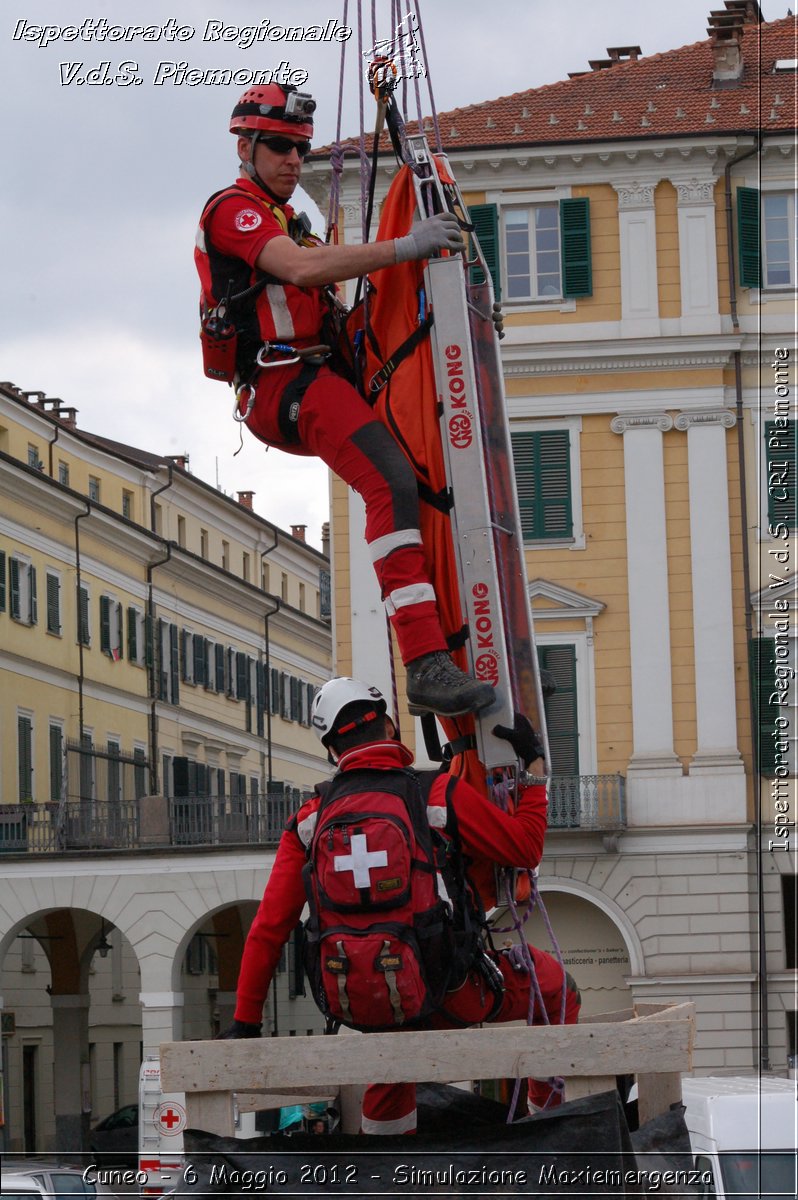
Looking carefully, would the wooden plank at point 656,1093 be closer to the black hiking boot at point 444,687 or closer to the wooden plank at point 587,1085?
the wooden plank at point 587,1085

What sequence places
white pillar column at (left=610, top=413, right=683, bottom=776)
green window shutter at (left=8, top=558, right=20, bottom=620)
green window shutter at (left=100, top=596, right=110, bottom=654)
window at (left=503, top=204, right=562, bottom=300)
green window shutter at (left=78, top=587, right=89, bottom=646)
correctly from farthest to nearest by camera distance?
green window shutter at (left=100, top=596, right=110, bottom=654)
green window shutter at (left=78, top=587, right=89, bottom=646)
green window shutter at (left=8, top=558, right=20, bottom=620)
window at (left=503, top=204, right=562, bottom=300)
white pillar column at (left=610, top=413, right=683, bottom=776)

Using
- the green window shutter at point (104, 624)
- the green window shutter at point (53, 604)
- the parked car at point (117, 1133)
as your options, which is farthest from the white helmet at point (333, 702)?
the green window shutter at point (104, 624)

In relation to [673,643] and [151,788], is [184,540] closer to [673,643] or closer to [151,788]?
[151,788]

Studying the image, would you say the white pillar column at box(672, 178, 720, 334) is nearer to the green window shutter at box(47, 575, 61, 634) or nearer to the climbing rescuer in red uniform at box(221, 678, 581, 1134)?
the green window shutter at box(47, 575, 61, 634)

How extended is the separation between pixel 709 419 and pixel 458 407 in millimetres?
29153

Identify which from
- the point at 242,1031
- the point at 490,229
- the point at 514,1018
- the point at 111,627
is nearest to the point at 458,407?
the point at 514,1018

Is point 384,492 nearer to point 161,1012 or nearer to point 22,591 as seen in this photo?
point 161,1012

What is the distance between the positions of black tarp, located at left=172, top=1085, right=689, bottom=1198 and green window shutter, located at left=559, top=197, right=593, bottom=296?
30494 millimetres

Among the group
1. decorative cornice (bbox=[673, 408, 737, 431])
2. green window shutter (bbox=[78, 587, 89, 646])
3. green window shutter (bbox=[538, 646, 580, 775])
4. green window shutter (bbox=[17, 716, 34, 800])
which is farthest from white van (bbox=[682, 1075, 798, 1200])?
green window shutter (bbox=[78, 587, 89, 646])

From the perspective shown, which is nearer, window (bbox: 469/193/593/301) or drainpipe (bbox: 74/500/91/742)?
window (bbox: 469/193/593/301)

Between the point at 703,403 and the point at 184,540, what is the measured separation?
2983 centimetres

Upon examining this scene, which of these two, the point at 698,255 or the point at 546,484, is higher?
the point at 698,255

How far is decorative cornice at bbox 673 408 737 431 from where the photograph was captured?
35.3 metres

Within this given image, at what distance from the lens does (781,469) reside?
112 ft
